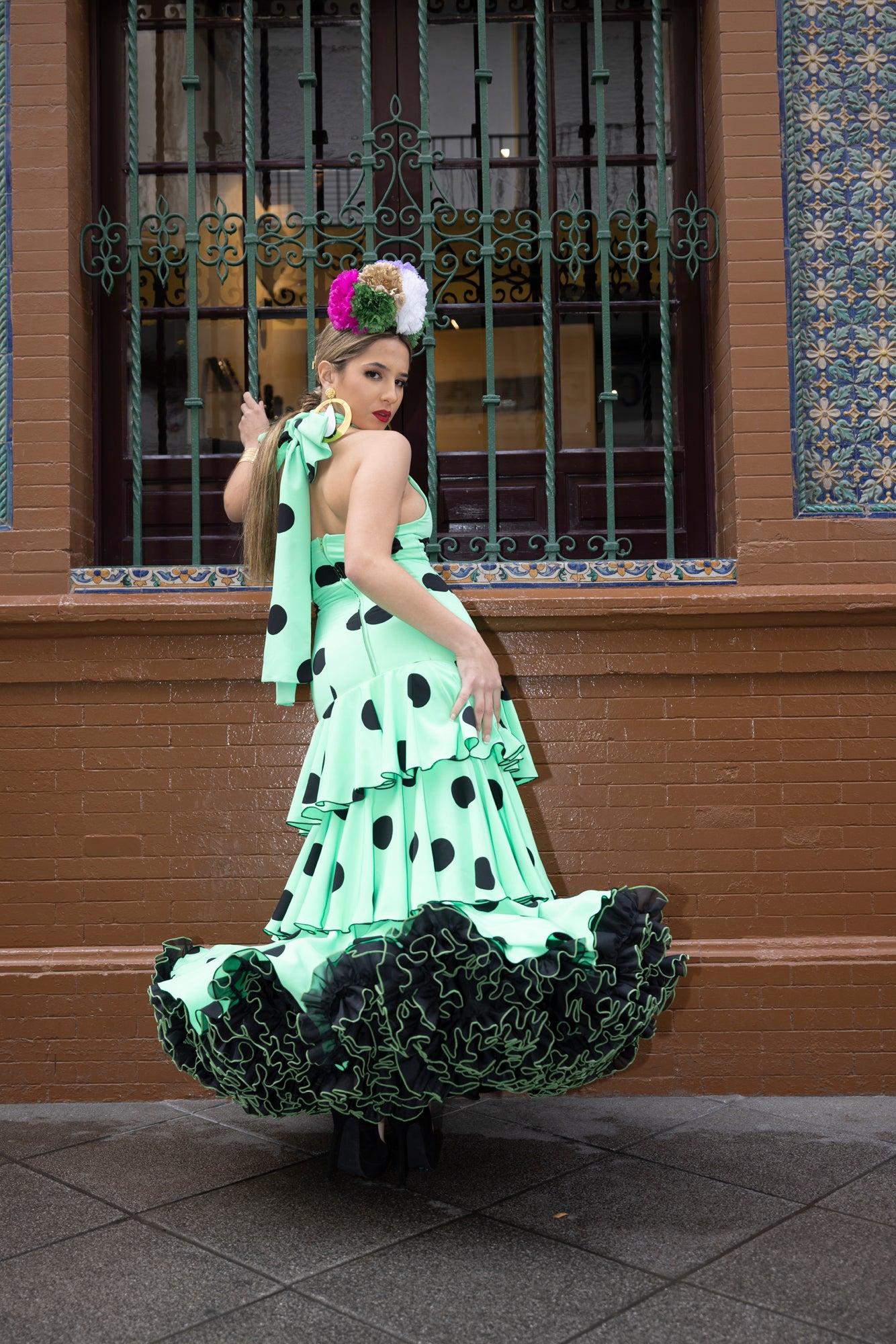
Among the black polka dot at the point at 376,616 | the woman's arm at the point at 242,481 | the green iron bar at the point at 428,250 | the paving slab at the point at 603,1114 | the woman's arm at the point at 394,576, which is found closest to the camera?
the woman's arm at the point at 394,576

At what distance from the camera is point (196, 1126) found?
386 cm

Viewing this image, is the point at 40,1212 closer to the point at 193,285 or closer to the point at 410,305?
the point at 410,305

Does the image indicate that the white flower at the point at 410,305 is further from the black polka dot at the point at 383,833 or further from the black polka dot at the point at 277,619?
the black polka dot at the point at 383,833

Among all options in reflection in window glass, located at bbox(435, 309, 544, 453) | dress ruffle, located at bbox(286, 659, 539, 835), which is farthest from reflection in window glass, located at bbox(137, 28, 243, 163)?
dress ruffle, located at bbox(286, 659, 539, 835)

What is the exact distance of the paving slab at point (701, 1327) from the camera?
2.43 m

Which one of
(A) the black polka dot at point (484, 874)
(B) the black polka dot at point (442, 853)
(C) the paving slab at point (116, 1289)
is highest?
(B) the black polka dot at point (442, 853)

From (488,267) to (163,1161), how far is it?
3437 millimetres

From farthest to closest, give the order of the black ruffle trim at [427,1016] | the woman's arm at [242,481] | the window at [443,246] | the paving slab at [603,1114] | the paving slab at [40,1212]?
1. the window at [443,246]
2. the paving slab at [603,1114]
3. the woman's arm at [242,481]
4. the paving slab at [40,1212]
5. the black ruffle trim at [427,1016]

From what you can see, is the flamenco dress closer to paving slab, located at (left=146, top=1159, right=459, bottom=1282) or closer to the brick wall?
paving slab, located at (left=146, top=1159, right=459, bottom=1282)

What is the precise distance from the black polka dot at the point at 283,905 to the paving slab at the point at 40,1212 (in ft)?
2.91

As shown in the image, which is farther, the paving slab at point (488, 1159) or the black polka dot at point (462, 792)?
the paving slab at point (488, 1159)

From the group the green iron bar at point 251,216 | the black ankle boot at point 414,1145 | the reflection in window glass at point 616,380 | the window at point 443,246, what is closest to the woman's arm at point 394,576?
the black ankle boot at point 414,1145

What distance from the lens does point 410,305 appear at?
10.8 ft

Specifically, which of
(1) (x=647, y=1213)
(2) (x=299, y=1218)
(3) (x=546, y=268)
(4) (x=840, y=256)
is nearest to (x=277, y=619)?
(2) (x=299, y=1218)
